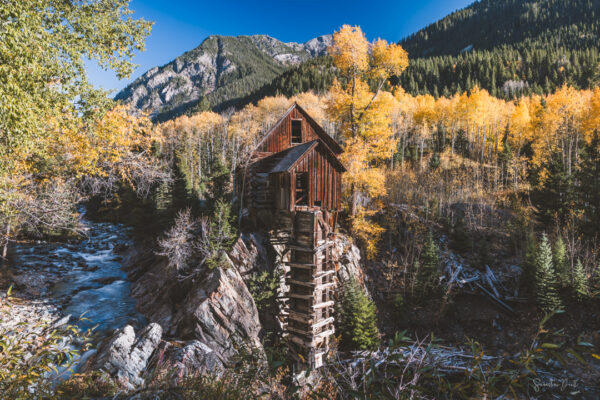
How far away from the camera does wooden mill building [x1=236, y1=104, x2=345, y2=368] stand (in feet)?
44.9

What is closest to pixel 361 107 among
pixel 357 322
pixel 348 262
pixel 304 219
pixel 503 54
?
pixel 304 219

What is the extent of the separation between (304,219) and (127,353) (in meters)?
9.48

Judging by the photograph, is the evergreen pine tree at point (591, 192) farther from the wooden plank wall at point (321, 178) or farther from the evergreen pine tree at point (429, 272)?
the wooden plank wall at point (321, 178)

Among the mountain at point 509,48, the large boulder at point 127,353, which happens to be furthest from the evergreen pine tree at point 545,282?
the mountain at point 509,48

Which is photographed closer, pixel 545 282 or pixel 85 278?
pixel 545 282

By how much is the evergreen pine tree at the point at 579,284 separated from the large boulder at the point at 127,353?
865 inches

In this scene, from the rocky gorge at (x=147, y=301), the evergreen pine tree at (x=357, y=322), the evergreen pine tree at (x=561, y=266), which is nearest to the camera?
the rocky gorge at (x=147, y=301)

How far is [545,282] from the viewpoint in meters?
15.4

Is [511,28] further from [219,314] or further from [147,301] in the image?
[147,301]

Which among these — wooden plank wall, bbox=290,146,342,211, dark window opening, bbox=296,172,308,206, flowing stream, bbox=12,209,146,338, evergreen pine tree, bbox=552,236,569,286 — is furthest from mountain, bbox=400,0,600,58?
flowing stream, bbox=12,209,146,338

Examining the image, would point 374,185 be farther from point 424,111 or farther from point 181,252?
point 424,111

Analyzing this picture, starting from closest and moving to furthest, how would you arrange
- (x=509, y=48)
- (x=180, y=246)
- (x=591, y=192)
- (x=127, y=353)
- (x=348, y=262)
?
(x=127, y=353) < (x=348, y=262) < (x=180, y=246) < (x=591, y=192) < (x=509, y=48)

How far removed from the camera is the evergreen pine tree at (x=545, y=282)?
15188mm

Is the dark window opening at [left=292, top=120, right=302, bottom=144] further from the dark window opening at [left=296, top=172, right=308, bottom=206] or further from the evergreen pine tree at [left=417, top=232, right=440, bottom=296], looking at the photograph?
the evergreen pine tree at [left=417, top=232, right=440, bottom=296]
